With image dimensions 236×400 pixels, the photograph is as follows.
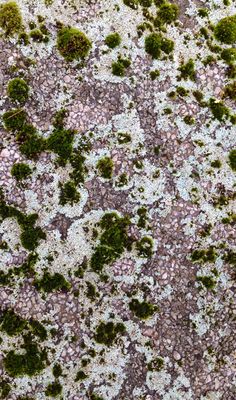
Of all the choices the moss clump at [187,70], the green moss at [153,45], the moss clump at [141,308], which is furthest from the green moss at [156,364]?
the green moss at [153,45]

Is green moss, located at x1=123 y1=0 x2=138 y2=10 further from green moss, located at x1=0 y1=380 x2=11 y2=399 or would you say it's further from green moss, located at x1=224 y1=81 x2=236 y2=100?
green moss, located at x1=0 y1=380 x2=11 y2=399

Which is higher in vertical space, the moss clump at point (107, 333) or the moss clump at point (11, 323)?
the moss clump at point (107, 333)

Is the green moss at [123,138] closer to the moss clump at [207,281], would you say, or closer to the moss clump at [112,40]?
the moss clump at [112,40]

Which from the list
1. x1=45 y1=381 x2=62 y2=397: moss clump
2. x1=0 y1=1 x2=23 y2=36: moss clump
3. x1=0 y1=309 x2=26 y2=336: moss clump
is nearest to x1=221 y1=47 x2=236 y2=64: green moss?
x1=0 y1=1 x2=23 y2=36: moss clump

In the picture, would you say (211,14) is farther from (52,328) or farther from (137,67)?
(52,328)

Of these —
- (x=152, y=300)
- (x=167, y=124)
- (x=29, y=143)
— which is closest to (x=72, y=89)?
(x=29, y=143)

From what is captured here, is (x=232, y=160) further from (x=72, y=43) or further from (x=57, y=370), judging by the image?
(x=57, y=370)
